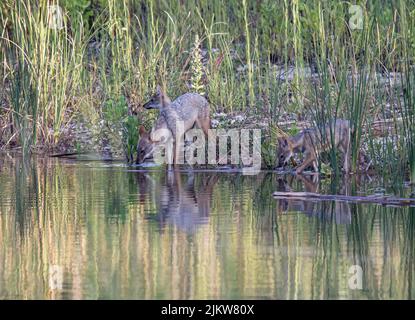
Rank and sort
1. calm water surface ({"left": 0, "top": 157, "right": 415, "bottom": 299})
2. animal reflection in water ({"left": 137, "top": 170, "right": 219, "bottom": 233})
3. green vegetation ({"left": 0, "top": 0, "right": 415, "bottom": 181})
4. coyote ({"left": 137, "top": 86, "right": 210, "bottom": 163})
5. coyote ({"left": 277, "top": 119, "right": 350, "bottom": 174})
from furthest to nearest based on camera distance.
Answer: green vegetation ({"left": 0, "top": 0, "right": 415, "bottom": 181}) → coyote ({"left": 137, "top": 86, "right": 210, "bottom": 163}) → coyote ({"left": 277, "top": 119, "right": 350, "bottom": 174}) → animal reflection in water ({"left": 137, "top": 170, "right": 219, "bottom": 233}) → calm water surface ({"left": 0, "top": 157, "right": 415, "bottom": 299})

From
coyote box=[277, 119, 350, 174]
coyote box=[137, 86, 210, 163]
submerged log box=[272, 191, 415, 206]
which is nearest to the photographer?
submerged log box=[272, 191, 415, 206]

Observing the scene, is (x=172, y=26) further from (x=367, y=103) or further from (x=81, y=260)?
(x=81, y=260)

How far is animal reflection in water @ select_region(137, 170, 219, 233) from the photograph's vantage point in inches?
414

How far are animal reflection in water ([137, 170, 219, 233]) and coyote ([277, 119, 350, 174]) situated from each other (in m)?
0.85

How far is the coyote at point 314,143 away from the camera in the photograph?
1331cm

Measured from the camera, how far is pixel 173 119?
15.5 metres

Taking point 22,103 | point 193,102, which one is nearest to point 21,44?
point 22,103

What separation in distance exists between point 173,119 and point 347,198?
4.48 m

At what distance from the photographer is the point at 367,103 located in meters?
13.2

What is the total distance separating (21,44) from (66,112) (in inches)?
66.3
